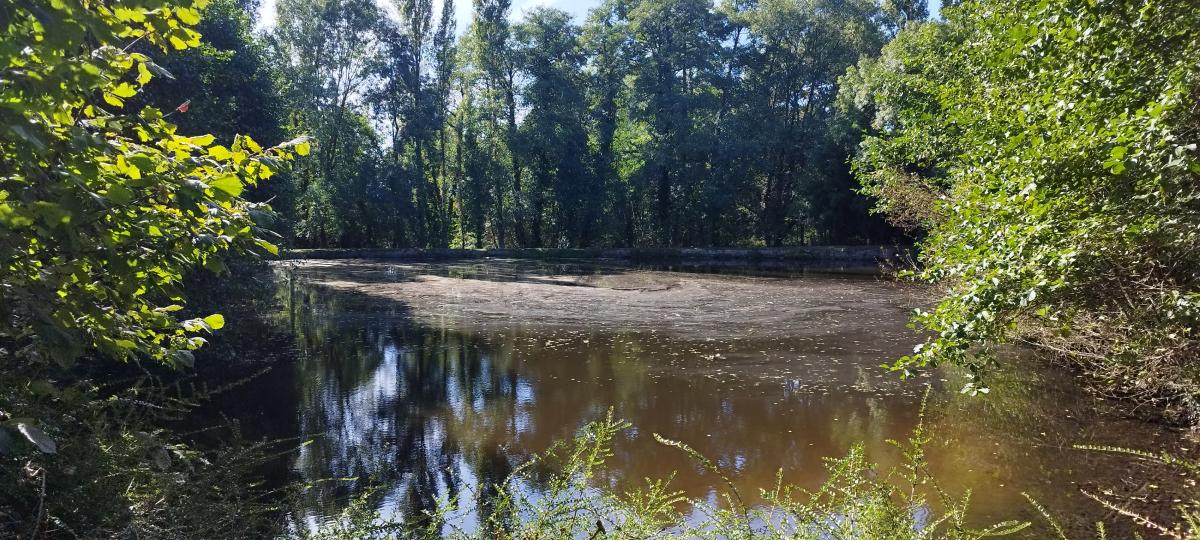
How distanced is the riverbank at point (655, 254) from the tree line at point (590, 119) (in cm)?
228

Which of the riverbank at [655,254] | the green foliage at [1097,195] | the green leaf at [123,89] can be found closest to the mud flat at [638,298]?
the riverbank at [655,254]

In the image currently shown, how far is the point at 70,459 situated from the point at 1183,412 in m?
9.00

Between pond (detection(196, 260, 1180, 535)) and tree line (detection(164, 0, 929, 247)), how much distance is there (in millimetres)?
20082

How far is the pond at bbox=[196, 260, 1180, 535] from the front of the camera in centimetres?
582

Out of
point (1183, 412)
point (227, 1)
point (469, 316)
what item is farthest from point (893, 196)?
point (227, 1)

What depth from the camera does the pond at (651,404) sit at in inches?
229

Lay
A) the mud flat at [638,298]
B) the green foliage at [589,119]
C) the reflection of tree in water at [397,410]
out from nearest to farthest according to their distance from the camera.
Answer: the reflection of tree in water at [397,410]
the mud flat at [638,298]
the green foliage at [589,119]

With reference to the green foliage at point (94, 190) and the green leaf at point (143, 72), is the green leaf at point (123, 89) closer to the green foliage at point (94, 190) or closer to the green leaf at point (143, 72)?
the green foliage at point (94, 190)

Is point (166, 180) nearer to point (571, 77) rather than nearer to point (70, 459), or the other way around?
point (70, 459)

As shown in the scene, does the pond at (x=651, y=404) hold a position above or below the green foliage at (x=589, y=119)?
below

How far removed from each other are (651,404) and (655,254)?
1011 inches

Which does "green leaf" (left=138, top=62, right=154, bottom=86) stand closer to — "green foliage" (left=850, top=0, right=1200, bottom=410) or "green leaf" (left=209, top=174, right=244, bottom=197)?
"green leaf" (left=209, top=174, right=244, bottom=197)

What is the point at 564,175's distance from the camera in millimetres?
35344

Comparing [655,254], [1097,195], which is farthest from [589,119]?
[1097,195]
